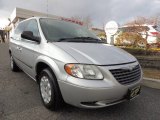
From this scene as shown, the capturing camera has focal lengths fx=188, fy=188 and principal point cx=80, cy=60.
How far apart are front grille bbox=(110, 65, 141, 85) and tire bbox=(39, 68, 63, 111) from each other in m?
0.91

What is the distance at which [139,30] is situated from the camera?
9953mm

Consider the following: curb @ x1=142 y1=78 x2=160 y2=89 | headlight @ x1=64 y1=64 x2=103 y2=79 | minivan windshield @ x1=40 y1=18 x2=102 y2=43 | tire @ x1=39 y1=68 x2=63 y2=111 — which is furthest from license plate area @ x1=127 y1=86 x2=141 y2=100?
curb @ x1=142 y1=78 x2=160 y2=89

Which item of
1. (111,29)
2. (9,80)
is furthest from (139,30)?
(9,80)

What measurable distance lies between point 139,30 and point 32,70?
7.62 m

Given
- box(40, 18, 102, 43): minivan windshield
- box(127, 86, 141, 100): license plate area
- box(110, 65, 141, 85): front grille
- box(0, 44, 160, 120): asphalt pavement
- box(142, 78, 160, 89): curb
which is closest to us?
box(110, 65, 141, 85): front grille

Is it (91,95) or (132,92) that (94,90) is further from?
(132,92)

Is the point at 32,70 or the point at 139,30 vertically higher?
the point at 139,30

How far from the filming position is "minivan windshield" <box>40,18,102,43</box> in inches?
141

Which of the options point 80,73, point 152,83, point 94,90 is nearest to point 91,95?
point 94,90

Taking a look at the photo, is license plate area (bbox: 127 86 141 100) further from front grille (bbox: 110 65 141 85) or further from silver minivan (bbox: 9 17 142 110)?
front grille (bbox: 110 65 141 85)

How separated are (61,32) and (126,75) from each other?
1.66m

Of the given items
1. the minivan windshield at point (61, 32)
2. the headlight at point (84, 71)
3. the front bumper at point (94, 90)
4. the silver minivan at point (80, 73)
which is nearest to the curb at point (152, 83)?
the silver minivan at point (80, 73)

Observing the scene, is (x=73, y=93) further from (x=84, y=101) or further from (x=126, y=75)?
(x=126, y=75)

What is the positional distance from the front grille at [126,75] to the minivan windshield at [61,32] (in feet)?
3.92
